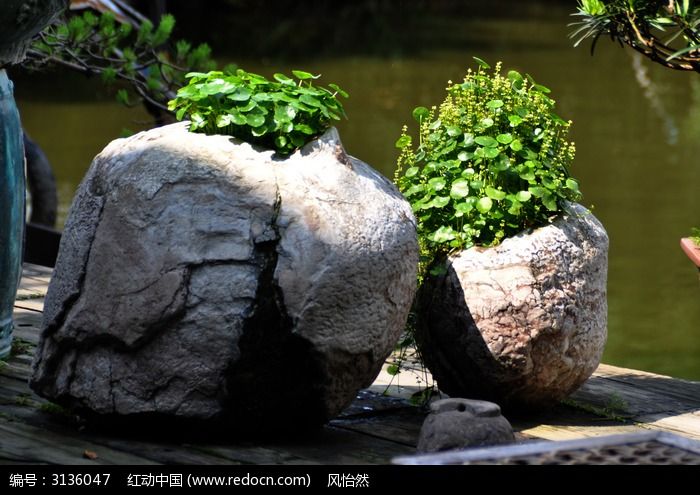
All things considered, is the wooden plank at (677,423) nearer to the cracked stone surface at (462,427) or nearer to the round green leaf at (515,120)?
the cracked stone surface at (462,427)

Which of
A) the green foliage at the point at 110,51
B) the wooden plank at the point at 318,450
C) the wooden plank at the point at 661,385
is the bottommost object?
the wooden plank at the point at 318,450

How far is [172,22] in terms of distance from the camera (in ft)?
22.6

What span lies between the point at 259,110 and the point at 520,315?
3.98 ft

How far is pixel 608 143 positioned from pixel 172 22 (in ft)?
27.0

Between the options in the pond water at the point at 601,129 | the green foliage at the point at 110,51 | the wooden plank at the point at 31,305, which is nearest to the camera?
the wooden plank at the point at 31,305

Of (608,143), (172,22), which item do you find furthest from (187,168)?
(608,143)

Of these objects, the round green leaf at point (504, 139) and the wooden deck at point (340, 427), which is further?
the round green leaf at point (504, 139)

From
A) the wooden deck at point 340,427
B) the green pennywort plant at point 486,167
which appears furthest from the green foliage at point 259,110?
the wooden deck at point 340,427

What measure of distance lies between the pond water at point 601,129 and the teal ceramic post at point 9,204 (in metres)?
2.23

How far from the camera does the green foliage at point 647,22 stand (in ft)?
17.1

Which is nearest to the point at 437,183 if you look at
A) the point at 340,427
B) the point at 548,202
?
the point at 548,202

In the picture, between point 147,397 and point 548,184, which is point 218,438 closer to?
point 147,397

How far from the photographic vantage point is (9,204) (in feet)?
15.4

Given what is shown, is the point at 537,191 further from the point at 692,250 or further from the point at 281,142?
the point at 692,250
